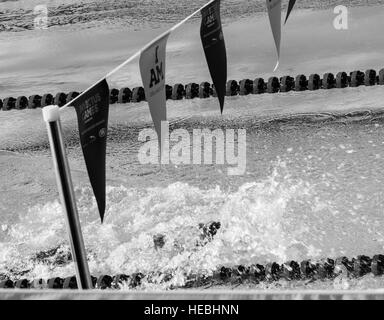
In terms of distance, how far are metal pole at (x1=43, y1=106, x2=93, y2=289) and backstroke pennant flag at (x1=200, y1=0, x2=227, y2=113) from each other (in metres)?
1.79

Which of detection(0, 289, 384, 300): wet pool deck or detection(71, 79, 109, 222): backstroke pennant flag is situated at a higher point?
detection(0, 289, 384, 300): wet pool deck

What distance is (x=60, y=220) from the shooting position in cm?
462

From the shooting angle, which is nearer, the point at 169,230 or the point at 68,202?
the point at 68,202

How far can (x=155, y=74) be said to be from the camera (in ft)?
11.3

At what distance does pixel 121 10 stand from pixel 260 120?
13.0ft

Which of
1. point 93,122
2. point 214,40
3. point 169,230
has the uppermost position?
point 214,40

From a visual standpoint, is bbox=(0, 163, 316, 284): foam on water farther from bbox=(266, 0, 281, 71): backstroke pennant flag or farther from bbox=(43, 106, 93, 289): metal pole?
bbox=(43, 106, 93, 289): metal pole

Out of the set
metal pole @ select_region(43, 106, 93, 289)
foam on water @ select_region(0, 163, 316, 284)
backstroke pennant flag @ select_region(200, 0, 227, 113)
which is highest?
backstroke pennant flag @ select_region(200, 0, 227, 113)

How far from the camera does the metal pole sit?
8.05 ft

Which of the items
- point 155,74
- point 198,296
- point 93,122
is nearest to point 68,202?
point 93,122

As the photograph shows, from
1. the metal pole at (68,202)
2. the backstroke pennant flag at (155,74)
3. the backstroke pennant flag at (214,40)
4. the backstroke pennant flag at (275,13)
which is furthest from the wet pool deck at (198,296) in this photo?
the backstroke pennant flag at (275,13)

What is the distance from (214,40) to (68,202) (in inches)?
79.3

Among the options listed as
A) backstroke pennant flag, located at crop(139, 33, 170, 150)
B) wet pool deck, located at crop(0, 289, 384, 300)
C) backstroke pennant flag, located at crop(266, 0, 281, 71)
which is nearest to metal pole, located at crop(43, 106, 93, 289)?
backstroke pennant flag, located at crop(139, 33, 170, 150)

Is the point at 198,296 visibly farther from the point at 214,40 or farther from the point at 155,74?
the point at 214,40
